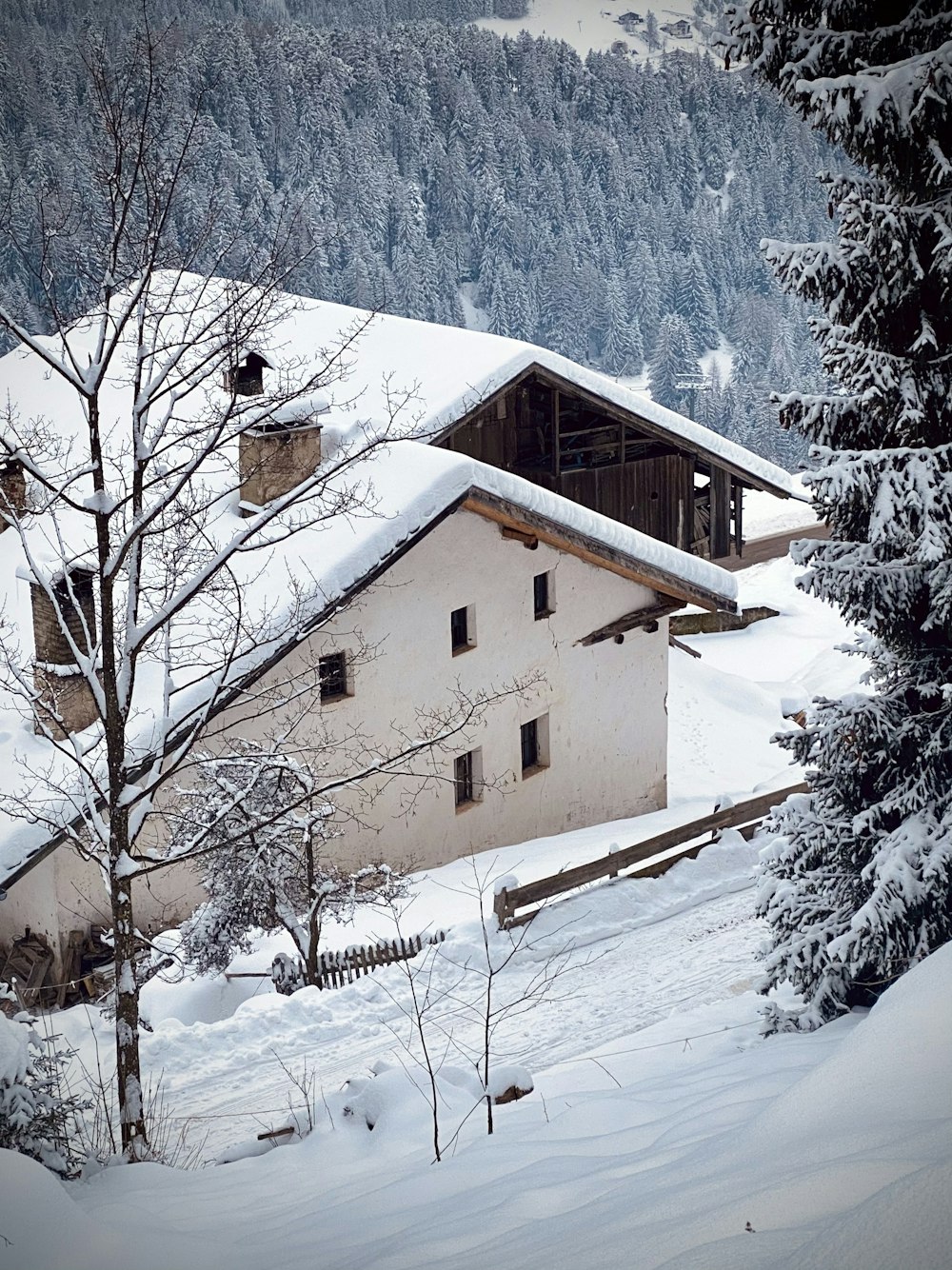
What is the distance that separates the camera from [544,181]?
78500 millimetres

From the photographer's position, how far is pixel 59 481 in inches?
347

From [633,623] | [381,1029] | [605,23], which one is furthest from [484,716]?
[605,23]

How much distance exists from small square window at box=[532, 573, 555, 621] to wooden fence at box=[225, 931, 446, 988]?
601cm

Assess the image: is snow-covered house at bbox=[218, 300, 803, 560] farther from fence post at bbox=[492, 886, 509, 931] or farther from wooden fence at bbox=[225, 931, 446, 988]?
wooden fence at bbox=[225, 931, 446, 988]

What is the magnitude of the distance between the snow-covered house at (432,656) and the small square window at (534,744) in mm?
26

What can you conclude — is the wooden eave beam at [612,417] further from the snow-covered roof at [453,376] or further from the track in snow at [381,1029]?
the track in snow at [381,1029]

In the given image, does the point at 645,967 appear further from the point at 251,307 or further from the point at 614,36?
the point at 614,36

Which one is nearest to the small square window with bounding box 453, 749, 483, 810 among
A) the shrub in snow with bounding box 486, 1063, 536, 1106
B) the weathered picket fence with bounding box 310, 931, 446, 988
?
the weathered picket fence with bounding box 310, 931, 446, 988

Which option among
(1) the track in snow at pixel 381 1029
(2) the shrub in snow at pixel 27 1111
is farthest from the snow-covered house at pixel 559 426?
(2) the shrub in snow at pixel 27 1111

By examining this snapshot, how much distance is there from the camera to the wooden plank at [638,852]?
1382 centimetres

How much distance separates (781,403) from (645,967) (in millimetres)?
7010

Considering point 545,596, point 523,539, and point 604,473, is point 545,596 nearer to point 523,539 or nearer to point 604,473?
point 523,539

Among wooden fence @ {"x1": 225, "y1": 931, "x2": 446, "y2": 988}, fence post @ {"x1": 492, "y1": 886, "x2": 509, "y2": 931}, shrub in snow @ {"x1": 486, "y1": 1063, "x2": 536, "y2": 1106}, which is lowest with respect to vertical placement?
wooden fence @ {"x1": 225, "y1": 931, "x2": 446, "y2": 988}

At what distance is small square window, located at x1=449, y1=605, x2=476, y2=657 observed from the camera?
54.4 ft
